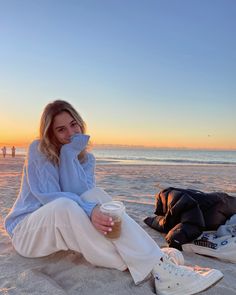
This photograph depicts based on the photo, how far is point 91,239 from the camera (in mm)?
2420

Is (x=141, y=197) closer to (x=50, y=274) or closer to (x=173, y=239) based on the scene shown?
(x=173, y=239)

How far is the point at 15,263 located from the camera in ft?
9.51

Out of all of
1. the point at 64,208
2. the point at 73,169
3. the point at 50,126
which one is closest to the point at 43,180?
the point at 73,169

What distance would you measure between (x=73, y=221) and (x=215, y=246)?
5.73 feet

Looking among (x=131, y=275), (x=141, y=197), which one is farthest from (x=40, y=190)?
(x=141, y=197)

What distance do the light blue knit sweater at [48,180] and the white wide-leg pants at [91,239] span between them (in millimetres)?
165

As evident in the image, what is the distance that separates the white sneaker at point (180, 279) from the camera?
2.31m

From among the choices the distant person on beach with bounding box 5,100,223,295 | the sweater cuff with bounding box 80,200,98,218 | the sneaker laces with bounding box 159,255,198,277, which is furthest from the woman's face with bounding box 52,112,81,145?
the sneaker laces with bounding box 159,255,198,277

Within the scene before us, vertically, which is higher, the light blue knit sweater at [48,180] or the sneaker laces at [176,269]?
the light blue knit sweater at [48,180]

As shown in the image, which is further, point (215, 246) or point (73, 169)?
point (215, 246)

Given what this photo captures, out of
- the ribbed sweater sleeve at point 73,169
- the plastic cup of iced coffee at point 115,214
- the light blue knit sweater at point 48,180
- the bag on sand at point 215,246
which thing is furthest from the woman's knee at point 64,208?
the bag on sand at point 215,246

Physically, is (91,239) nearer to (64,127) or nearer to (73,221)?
(73,221)

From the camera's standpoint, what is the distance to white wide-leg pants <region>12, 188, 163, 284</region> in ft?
7.79

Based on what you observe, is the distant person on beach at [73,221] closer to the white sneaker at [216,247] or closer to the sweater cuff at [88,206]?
the sweater cuff at [88,206]
